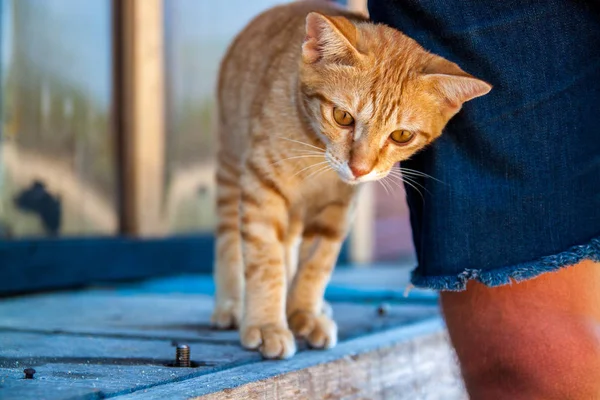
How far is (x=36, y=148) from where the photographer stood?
11.4 ft

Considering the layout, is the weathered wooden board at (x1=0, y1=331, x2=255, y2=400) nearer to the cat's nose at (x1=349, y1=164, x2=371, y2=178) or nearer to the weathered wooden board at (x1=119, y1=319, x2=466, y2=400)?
the weathered wooden board at (x1=119, y1=319, x2=466, y2=400)

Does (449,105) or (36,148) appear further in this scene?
(36,148)

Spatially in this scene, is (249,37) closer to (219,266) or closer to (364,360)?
(219,266)

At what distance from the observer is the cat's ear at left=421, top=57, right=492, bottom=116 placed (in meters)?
1.70

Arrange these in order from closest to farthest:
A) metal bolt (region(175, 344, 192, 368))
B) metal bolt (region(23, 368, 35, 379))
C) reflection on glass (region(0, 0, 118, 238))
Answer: metal bolt (region(23, 368, 35, 379)), metal bolt (region(175, 344, 192, 368)), reflection on glass (region(0, 0, 118, 238))

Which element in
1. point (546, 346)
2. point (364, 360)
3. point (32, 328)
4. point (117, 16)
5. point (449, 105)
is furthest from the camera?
point (117, 16)

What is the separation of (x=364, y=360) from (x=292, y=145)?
604mm

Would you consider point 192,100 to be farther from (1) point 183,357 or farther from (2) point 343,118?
(1) point 183,357

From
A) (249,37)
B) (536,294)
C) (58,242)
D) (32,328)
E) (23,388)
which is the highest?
(249,37)

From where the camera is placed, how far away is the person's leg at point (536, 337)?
1.63 meters

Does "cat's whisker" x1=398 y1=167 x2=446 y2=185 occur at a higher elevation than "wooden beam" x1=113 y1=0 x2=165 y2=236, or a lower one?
higher

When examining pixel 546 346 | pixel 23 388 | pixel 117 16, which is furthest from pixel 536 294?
pixel 117 16

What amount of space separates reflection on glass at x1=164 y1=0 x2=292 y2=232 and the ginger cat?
161 cm

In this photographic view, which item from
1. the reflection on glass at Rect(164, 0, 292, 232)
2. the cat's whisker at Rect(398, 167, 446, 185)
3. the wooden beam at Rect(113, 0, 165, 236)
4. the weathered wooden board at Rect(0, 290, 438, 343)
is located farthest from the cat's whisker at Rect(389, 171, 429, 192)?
the reflection on glass at Rect(164, 0, 292, 232)
